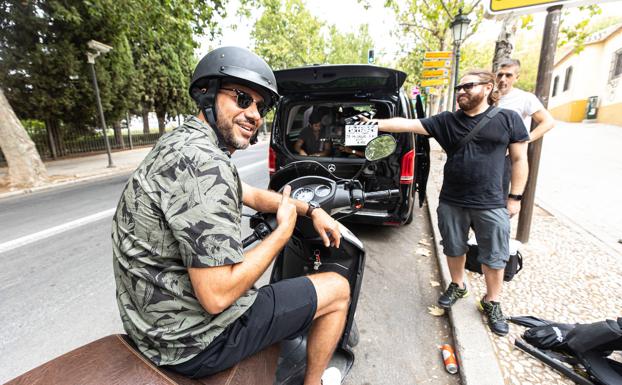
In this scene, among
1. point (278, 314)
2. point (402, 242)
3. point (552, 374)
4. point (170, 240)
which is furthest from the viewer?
point (402, 242)

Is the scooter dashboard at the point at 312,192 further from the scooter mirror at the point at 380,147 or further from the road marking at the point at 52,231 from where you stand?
the road marking at the point at 52,231

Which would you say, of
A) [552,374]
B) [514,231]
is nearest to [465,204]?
[552,374]

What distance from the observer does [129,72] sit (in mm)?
14742

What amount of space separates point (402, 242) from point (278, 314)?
3.24 metres

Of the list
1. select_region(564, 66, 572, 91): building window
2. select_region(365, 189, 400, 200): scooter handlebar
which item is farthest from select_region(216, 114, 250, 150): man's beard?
select_region(564, 66, 572, 91): building window

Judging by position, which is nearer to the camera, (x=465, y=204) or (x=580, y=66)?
(x=465, y=204)

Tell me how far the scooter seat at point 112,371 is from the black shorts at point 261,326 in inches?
1.9

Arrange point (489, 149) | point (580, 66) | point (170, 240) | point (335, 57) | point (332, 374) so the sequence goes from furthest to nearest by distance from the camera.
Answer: point (335, 57) < point (580, 66) < point (489, 149) < point (332, 374) < point (170, 240)

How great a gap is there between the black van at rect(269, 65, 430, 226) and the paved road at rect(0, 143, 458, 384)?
70 centimetres

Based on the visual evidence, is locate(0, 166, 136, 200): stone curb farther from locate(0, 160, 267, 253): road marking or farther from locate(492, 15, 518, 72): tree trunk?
locate(492, 15, 518, 72): tree trunk

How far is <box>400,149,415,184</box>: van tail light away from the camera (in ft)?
11.9

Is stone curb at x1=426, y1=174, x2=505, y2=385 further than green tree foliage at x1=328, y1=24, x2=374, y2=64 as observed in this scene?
No

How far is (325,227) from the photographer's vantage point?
164 centimetres

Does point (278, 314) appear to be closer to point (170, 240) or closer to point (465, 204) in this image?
point (170, 240)
